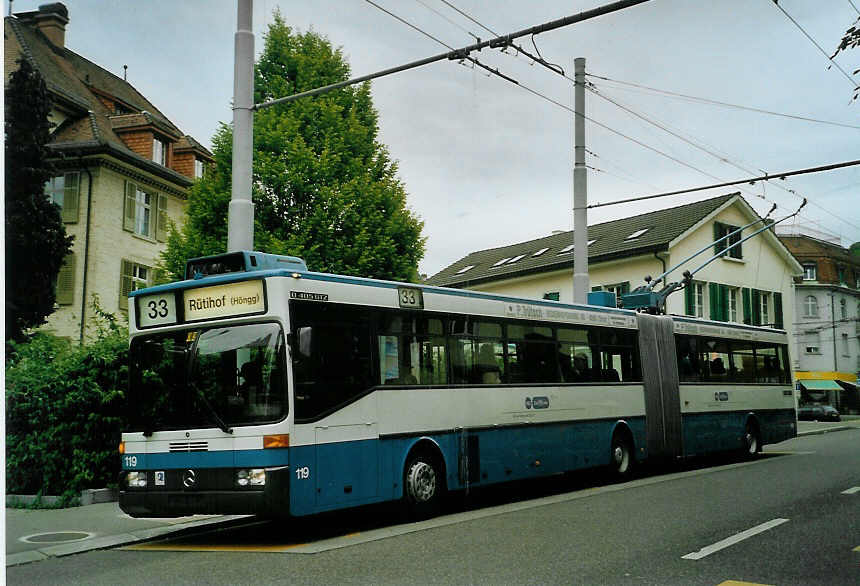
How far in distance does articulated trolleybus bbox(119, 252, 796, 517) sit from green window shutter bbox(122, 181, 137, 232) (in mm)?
20483

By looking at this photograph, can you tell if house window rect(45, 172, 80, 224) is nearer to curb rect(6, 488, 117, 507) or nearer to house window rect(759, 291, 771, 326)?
curb rect(6, 488, 117, 507)

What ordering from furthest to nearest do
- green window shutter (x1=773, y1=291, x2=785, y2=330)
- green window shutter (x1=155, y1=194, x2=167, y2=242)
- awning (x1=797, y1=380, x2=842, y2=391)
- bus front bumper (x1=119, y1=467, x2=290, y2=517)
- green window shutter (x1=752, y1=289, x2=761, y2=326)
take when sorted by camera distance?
awning (x1=797, y1=380, x2=842, y2=391)
green window shutter (x1=773, y1=291, x2=785, y2=330)
green window shutter (x1=752, y1=289, x2=761, y2=326)
green window shutter (x1=155, y1=194, x2=167, y2=242)
bus front bumper (x1=119, y1=467, x2=290, y2=517)

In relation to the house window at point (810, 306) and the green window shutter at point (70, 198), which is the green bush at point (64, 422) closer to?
the green window shutter at point (70, 198)

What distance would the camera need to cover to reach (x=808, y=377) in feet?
207

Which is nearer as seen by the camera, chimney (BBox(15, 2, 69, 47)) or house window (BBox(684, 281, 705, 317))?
chimney (BBox(15, 2, 69, 47))

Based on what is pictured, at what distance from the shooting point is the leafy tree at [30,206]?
2442 centimetres

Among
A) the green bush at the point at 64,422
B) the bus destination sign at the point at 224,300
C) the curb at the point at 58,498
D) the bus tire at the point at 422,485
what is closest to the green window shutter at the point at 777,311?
the bus tire at the point at 422,485

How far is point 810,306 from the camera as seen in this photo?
68.2 m

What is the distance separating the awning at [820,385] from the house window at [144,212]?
149 ft

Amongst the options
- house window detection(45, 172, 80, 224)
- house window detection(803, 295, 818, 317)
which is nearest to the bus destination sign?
house window detection(45, 172, 80, 224)

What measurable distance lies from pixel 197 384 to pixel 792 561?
5.88 meters

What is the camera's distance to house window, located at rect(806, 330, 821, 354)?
67.0 m

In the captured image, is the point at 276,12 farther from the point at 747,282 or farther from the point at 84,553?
the point at 747,282

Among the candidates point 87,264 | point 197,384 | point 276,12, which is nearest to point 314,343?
point 197,384
